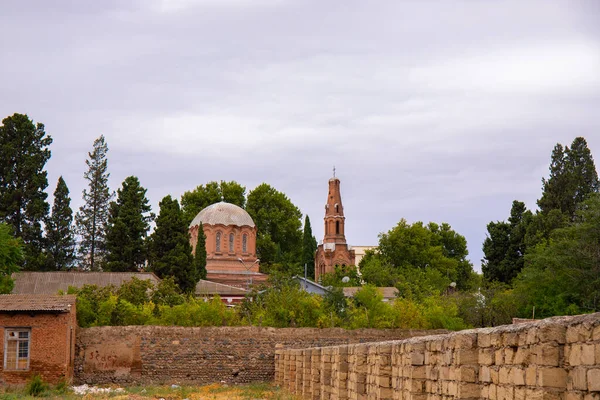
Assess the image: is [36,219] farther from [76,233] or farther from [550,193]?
[550,193]

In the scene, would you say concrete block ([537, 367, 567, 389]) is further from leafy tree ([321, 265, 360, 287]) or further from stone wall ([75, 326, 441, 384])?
leafy tree ([321, 265, 360, 287])

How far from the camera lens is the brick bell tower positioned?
103 meters

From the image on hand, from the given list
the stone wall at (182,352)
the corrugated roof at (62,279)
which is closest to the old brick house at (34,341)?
the stone wall at (182,352)

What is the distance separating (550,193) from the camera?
67438 millimetres

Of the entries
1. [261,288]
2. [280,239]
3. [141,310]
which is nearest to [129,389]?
[141,310]

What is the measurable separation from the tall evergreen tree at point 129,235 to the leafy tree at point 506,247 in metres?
25.9

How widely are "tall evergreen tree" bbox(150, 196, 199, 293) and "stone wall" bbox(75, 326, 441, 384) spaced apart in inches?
1211

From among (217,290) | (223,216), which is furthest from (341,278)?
(217,290)

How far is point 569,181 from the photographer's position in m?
67.1

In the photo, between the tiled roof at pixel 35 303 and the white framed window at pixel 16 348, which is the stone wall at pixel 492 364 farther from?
the white framed window at pixel 16 348

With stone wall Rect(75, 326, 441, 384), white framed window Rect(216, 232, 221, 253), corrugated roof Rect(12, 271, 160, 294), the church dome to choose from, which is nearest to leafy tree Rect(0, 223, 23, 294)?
stone wall Rect(75, 326, 441, 384)

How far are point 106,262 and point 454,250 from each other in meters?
45.4

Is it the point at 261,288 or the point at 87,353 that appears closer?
the point at 87,353

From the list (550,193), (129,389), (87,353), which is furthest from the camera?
(550,193)
